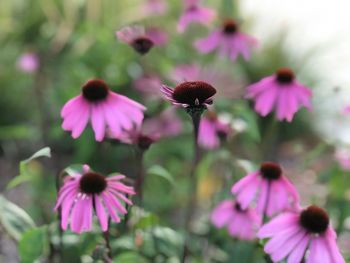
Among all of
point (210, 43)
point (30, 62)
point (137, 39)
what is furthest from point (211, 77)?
point (137, 39)

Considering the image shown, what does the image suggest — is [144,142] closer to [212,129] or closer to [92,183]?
[92,183]

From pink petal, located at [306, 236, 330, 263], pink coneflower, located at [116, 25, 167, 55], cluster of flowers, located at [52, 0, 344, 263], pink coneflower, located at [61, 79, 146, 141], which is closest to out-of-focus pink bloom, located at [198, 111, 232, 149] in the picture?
cluster of flowers, located at [52, 0, 344, 263]

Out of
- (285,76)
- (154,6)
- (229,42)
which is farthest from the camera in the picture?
(154,6)

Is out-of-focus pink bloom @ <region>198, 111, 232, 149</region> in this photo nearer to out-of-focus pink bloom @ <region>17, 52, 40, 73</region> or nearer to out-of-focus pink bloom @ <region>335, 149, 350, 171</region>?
out-of-focus pink bloom @ <region>335, 149, 350, 171</region>

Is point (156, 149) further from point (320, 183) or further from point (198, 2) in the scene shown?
point (320, 183)

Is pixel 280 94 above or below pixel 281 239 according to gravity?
above
